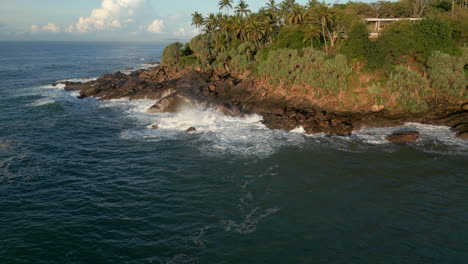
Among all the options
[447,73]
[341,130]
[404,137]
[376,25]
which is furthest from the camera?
[376,25]

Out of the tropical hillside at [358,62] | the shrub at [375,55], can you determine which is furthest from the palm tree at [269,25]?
the shrub at [375,55]

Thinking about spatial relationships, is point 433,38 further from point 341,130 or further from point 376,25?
point 341,130

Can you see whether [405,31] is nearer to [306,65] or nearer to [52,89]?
[306,65]

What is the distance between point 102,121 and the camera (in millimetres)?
55781

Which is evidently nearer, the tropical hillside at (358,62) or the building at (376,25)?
the tropical hillside at (358,62)

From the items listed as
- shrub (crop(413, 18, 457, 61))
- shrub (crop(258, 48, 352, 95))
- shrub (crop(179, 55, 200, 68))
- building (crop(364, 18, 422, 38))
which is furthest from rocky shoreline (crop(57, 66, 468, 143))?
building (crop(364, 18, 422, 38))

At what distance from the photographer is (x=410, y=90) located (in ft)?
172

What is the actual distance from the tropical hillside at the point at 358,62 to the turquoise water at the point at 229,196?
10135 mm

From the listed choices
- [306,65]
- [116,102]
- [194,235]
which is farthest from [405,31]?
[116,102]

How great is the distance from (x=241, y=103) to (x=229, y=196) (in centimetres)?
3435

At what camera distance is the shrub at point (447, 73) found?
168 ft

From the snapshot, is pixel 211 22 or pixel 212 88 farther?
pixel 211 22

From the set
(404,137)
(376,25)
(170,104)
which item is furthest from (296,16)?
(404,137)

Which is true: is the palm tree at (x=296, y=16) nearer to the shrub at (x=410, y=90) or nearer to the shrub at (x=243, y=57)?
the shrub at (x=243, y=57)
